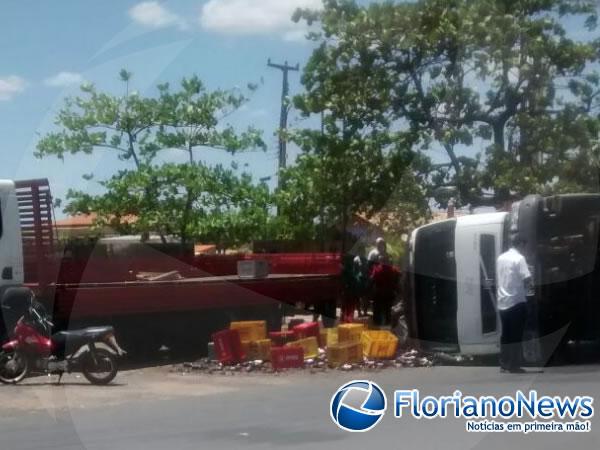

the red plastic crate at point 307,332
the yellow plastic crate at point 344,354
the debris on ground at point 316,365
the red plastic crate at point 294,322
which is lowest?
the debris on ground at point 316,365

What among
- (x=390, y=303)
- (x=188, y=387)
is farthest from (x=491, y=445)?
(x=390, y=303)

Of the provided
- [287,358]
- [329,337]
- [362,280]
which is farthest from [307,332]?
[362,280]

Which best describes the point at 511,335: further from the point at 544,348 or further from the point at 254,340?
the point at 254,340

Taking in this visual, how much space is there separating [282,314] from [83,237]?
4.66 m

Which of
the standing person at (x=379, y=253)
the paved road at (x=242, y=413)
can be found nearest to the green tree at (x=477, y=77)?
the standing person at (x=379, y=253)

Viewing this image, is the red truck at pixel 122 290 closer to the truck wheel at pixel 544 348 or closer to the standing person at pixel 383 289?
the standing person at pixel 383 289

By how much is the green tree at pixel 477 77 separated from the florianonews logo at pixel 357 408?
22.3 feet

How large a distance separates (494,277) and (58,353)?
16.3 ft

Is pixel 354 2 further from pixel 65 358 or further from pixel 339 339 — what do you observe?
pixel 65 358

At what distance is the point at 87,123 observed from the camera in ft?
60.3

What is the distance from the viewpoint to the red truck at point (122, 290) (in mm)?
12219

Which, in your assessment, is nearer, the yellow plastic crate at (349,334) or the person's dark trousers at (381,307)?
the yellow plastic crate at (349,334)

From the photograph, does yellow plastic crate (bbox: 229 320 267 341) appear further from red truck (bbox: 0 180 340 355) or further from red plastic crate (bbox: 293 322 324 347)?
red truck (bbox: 0 180 340 355)

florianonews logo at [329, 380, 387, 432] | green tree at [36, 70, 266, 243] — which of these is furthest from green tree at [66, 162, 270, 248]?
florianonews logo at [329, 380, 387, 432]
